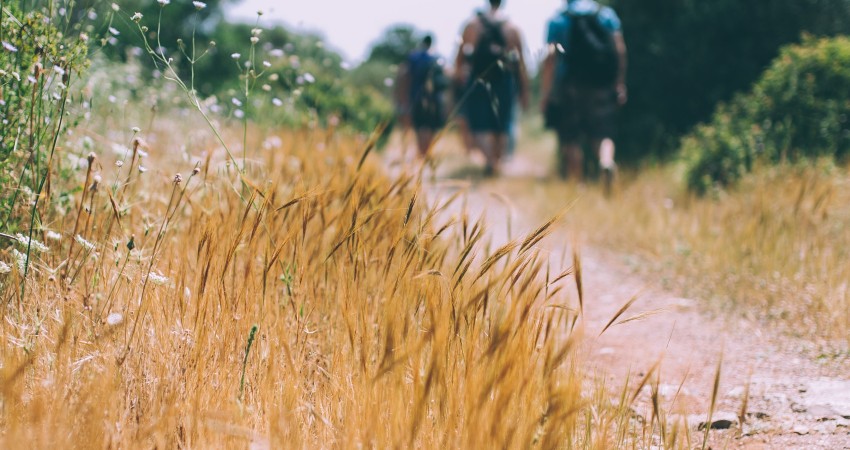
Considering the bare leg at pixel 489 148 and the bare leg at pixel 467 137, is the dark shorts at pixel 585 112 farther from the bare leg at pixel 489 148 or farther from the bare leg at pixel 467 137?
the bare leg at pixel 467 137

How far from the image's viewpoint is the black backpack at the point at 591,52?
6.98m

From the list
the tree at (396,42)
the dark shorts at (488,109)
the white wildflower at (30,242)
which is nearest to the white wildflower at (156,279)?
the white wildflower at (30,242)

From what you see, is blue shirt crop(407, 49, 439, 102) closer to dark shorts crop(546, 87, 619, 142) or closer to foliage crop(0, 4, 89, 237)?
dark shorts crop(546, 87, 619, 142)

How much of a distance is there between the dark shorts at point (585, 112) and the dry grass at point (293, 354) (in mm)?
5266

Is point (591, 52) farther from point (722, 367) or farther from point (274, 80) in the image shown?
point (722, 367)

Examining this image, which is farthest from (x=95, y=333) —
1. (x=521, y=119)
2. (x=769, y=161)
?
(x=521, y=119)

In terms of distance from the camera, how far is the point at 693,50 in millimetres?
8414

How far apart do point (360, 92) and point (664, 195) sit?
7.87m

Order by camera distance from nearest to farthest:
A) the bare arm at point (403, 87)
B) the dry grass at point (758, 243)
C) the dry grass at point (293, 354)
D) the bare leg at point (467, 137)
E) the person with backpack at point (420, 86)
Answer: the dry grass at point (293, 354) → the dry grass at point (758, 243) → the person with backpack at point (420, 86) → the bare arm at point (403, 87) → the bare leg at point (467, 137)

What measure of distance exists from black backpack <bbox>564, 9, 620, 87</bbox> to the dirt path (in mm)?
3141

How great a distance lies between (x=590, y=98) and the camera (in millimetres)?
7543

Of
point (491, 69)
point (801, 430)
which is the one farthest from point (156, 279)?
point (491, 69)

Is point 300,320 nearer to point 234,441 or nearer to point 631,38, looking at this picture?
point 234,441

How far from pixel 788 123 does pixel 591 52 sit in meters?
1.93
